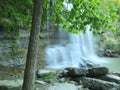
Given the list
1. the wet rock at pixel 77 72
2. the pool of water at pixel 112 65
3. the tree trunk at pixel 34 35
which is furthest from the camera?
the pool of water at pixel 112 65

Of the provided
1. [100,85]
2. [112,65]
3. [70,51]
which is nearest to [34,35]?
[100,85]

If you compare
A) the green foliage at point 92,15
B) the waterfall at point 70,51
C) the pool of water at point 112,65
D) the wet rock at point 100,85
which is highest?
the green foliage at point 92,15

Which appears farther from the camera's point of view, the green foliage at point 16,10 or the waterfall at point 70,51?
the waterfall at point 70,51

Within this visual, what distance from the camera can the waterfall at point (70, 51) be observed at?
1634 centimetres

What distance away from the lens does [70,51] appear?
18.8 m

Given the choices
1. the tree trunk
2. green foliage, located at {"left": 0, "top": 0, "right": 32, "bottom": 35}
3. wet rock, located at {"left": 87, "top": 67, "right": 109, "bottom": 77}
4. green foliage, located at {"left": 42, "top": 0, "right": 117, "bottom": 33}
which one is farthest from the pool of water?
the tree trunk

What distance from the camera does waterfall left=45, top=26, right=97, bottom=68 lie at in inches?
643

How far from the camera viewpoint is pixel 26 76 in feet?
15.5

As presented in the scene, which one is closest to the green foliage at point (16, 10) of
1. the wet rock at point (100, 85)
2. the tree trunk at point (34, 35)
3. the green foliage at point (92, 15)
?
the green foliage at point (92, 15)

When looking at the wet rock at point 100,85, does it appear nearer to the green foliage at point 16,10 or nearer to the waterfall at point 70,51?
the green foliage at point 16,10

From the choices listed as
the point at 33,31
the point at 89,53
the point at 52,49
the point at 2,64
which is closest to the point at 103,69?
the point at 2,64

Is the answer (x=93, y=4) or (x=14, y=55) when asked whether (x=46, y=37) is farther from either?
(x=93, y=4)

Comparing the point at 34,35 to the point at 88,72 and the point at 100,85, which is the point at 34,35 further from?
the point at 88,72

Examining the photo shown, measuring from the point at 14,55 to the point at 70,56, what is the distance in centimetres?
577
